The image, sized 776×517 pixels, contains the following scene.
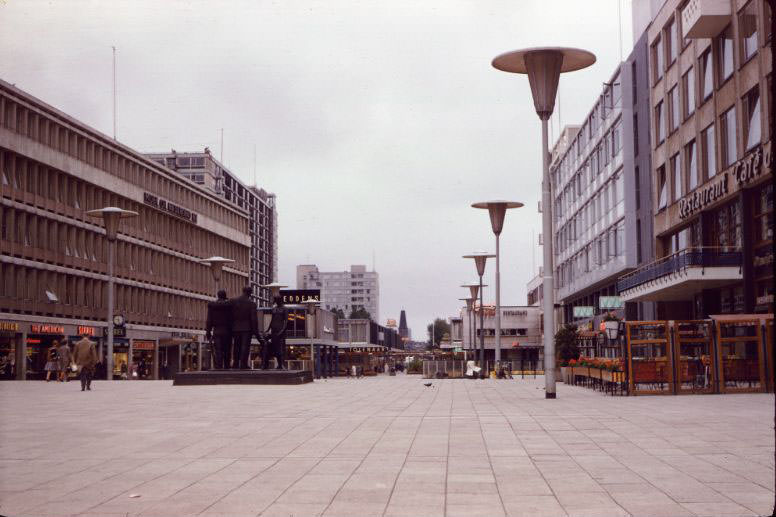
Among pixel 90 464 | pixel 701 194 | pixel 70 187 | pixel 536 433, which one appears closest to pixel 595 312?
pixel 701 194

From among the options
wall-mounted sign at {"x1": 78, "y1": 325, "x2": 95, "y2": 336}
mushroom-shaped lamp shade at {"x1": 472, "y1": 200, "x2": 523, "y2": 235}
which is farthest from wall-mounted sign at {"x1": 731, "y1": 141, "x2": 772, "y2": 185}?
wall-mounted sign at {"x1": 78, "y1": 325, "x2": 95, "y2": 336}

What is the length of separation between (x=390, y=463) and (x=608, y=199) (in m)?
54.8

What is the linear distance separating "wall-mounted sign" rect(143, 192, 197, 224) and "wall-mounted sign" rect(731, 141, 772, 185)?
5571 cm

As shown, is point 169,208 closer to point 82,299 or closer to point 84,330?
point 82,299

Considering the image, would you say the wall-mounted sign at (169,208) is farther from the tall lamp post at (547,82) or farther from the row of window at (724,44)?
the tall lamp post at (547,82)

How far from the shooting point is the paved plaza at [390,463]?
7991mm

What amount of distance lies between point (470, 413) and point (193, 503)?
1135 cm

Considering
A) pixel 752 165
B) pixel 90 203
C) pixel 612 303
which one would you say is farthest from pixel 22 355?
pixel 752 165

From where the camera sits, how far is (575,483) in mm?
9055

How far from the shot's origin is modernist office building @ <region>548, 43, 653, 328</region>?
183 feet

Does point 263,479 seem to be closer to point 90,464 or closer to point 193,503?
point 193,503

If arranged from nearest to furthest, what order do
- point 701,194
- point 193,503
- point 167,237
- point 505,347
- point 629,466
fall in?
point 193,503 → point 629,466 → point 701,194 → point 167,237 → point 505,347

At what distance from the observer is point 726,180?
1449 inches

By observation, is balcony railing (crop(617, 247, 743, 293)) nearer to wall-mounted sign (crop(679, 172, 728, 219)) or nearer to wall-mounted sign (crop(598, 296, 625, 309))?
wall-mounted sign (crop(679, 172, 728, 219))
